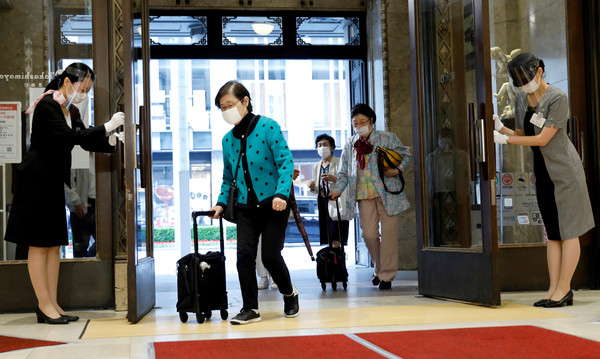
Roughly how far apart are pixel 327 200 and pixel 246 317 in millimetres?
2441

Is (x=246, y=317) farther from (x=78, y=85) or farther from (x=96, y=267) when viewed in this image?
(x=78, y=85)

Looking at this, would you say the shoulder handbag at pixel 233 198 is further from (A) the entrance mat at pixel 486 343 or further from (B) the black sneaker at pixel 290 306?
(A) the entrance mat at pixel 486 343

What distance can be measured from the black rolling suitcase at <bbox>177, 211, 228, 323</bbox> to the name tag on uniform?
2.08 m

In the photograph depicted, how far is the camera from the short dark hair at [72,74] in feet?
16.0

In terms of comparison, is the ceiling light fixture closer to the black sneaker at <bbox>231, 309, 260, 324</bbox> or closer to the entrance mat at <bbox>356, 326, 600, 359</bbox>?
the black sneaker at <bbox>231, 309, 260, 324</bbox>

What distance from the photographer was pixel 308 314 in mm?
4609

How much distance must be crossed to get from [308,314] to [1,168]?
242 centimetres

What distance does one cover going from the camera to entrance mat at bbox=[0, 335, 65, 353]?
3600 millimetres

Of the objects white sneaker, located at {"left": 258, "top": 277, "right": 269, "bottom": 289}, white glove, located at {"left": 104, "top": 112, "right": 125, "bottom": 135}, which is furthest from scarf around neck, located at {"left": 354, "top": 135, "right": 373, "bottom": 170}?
white glove, located at {"left": 104, "top": 112, "right": 125, "bottom": 135}

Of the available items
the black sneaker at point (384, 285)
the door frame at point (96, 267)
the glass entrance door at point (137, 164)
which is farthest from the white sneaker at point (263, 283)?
the door frame at point (96, 267)

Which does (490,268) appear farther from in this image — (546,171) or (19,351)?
(19,351)

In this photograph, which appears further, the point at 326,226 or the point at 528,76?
the point at 326,226

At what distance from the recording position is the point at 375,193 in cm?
637

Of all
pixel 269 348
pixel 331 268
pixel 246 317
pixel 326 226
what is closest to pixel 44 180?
pixel 246 317
